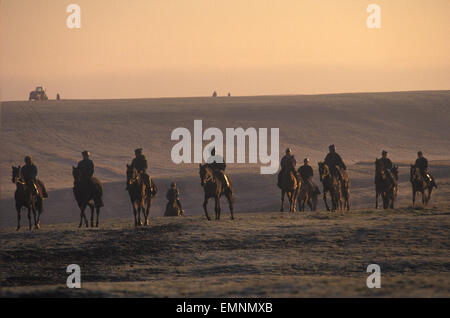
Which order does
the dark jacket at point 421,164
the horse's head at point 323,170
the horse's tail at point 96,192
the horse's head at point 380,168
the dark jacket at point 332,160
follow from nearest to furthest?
the horse's tail at point 96,192 → the horse's head at point 323,170 → the dark jacket at point 332,160 → the horse's head at point 380,168 → the dark jacket at point 421,164

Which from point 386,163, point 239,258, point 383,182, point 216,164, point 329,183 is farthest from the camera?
point 386,163

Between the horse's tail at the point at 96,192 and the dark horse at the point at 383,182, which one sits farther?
the dark horse at the point at 383,182

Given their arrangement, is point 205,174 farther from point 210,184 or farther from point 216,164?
point 216,164

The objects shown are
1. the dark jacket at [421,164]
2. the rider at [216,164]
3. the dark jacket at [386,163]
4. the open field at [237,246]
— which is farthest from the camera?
the dark jacket at [421,164]

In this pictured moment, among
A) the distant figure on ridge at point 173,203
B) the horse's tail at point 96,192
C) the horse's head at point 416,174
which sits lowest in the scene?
the distant figure on ridge at point 173,203

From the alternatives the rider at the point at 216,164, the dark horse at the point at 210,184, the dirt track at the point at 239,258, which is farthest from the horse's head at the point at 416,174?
the rider at the point at 216,164

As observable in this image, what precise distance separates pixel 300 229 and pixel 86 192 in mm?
6405

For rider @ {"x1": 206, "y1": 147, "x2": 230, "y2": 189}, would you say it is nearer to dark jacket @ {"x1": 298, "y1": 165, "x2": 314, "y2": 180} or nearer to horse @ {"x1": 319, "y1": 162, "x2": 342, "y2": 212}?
horse @ {"x1": 319, "y1": 162, "x2": 342, "y2": 212}

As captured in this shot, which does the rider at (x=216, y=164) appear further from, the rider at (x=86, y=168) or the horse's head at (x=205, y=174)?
the rider at (x=86, y=168)

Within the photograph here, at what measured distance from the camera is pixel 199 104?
98.8 metres

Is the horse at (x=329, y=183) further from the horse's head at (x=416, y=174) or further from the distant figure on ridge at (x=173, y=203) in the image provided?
the distant figure on ridge at (x=173, y=203)

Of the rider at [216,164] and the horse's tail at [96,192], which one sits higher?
the rider at [216,164]

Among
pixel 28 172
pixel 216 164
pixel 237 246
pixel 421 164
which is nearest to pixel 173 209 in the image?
pixel 216 164

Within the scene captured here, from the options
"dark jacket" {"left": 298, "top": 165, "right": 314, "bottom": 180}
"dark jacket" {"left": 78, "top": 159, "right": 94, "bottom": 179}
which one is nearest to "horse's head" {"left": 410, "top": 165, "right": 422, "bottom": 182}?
"dark jacket" {"left": 298, "top": 165, "right": 314, "bottom": 180}
